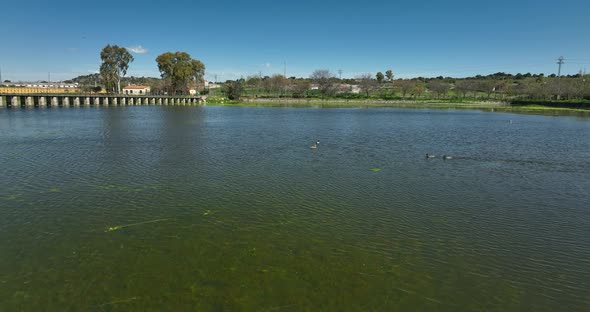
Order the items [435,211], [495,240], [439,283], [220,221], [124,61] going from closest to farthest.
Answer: [439,283], [495,240], [220,221], [435,211], [124,61]

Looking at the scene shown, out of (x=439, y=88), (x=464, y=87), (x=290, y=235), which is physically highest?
(x=464, y=87)

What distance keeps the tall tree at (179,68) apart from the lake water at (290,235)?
314 ft

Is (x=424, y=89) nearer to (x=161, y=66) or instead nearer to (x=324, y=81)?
(x=324, y=81)

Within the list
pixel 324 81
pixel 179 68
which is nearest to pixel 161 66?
pixel 179 68

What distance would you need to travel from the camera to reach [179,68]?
10944 centimetres

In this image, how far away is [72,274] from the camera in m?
7.86

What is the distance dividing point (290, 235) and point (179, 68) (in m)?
110

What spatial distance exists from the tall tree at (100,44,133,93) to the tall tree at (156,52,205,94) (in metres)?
10.7

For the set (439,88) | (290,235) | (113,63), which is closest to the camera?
(290,235)

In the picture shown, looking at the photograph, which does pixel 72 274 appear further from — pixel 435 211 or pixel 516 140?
pixel 516 140

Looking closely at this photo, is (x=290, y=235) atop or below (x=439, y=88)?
below

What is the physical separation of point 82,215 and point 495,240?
12993 millimetres

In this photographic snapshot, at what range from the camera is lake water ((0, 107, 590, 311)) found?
7.23 meters

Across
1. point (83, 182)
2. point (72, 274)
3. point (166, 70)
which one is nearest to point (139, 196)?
point (83, 182)
